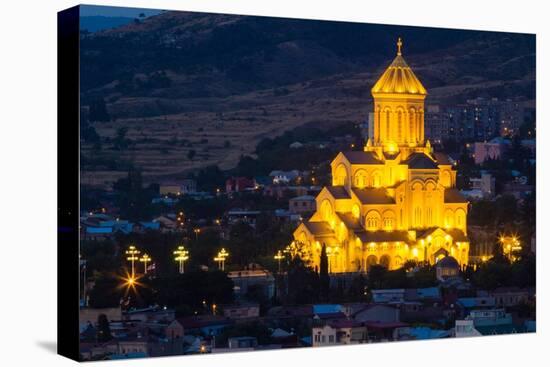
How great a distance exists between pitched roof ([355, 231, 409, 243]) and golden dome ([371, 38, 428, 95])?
1.59m

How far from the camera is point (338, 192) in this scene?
62.4 ft

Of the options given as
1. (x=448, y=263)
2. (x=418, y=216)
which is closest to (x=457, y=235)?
(x=448, y=263)

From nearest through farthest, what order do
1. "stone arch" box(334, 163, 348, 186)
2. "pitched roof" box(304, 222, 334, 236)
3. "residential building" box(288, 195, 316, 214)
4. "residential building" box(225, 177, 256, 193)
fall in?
"residential building" box(225, 177, 256, 193)
"residential building" box(288, 195, 316, 214)
"pitched roof" box(304, 222, 334, 236)
"stone arch" box(334, 163, 348, 186)

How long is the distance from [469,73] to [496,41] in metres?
0.50

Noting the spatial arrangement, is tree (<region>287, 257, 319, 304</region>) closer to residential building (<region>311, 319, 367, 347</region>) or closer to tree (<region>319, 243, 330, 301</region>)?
tree (<region>319, 243, 330, 301</region>)

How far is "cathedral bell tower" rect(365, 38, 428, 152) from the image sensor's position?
758 inches

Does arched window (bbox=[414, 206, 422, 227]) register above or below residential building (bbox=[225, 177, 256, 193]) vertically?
below

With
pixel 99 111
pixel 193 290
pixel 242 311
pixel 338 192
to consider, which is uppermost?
pixel 99 111

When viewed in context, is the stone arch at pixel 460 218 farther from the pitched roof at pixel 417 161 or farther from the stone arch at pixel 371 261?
the stone arch at pixel 371 261

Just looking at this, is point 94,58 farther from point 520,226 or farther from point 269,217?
point 520,226

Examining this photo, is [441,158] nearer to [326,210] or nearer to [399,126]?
[399,126]

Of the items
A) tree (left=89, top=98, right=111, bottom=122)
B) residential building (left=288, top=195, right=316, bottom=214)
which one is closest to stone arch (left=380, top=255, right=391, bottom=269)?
residential building (left=288, top=195, right=316, bottom=214)

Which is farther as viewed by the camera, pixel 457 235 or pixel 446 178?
pixel 446 178

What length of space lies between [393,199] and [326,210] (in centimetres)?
91
